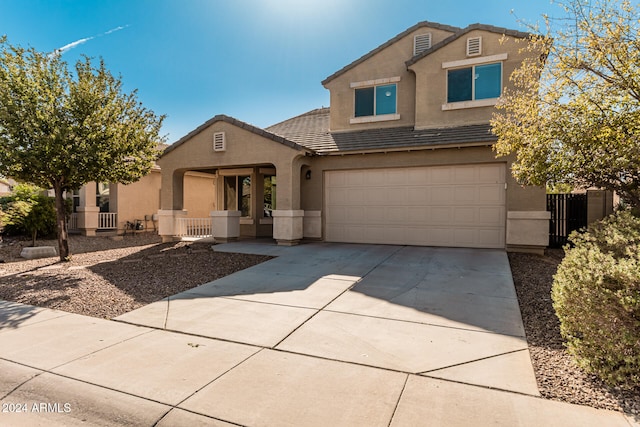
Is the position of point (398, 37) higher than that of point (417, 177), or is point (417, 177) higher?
point (398, 37)

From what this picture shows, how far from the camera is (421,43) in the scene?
1338cm

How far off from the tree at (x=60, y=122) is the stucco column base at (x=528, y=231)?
11.4 metres

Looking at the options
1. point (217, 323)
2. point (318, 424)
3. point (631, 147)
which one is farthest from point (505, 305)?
point (217, 323)

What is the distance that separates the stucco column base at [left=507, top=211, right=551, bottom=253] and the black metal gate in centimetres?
230

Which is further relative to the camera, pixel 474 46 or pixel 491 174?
pixel 474 46

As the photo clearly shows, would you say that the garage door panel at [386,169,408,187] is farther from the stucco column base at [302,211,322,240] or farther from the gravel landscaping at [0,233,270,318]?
the gravel landscaping at [0,233,270,318]

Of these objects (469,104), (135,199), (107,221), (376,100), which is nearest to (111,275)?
(107,221)

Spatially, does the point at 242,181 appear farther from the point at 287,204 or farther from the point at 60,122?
the point at 60,122

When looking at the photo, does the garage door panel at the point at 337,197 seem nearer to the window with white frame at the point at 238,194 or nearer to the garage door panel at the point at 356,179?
the garage door panel at the point at 356,179

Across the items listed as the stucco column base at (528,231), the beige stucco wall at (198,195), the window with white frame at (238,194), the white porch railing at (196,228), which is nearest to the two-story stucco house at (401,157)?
the stucco column base at (528,231)

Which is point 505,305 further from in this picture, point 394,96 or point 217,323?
point 394,96

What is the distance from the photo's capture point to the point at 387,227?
1201 centimetres

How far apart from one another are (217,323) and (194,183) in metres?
16.0

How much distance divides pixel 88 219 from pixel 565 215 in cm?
1939
